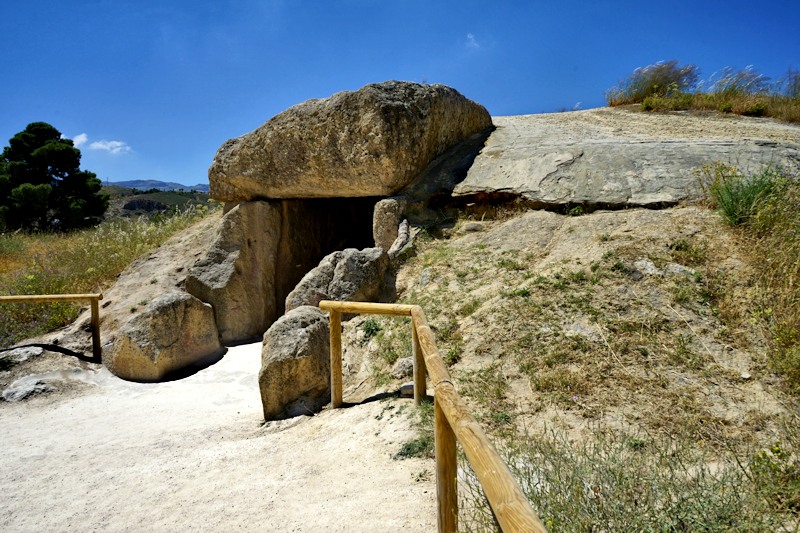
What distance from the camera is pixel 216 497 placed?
11.5 ft

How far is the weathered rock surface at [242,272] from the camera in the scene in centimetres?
827

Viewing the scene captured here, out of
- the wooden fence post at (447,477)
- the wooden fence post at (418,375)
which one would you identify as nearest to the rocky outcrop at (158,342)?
the wooden fence post at (418,375)

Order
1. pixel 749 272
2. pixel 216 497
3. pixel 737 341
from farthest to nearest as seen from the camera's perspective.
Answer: pixel 749 272 → pixel 737 341 → pixel 216 497

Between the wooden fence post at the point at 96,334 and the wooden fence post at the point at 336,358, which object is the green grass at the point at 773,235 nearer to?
the wooden fence post at the point at 336,358

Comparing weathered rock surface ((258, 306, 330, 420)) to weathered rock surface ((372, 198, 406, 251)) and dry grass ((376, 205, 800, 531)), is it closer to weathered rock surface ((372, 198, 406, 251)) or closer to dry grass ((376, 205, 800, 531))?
dry grass ((376, 205, 800, 531))

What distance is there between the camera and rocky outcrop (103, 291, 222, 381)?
697cm

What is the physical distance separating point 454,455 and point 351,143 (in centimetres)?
596

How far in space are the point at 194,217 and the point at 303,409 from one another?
817 cm

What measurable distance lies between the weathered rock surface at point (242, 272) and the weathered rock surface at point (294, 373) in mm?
3410

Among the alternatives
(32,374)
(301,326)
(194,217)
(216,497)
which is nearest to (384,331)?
(301,326)

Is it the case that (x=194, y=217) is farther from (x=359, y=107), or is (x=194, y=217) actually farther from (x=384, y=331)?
(x=384, y=331)

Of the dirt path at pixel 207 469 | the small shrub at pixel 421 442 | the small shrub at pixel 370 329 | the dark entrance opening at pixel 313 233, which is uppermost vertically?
the dark entrance opening at pixel 313 233

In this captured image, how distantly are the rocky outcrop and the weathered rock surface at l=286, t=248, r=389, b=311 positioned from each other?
185 cm

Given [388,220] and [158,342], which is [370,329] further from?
[158,342]
